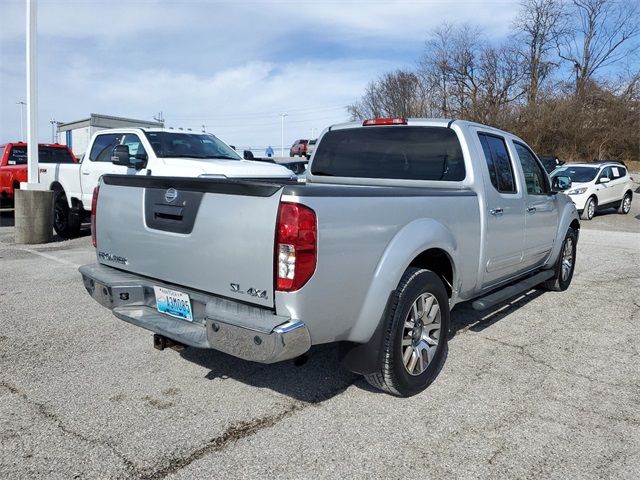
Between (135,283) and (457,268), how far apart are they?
2331 millimetres

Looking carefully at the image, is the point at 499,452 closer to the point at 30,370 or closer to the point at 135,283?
the point at 135,283

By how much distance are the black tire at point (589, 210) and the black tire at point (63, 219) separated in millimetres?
13833

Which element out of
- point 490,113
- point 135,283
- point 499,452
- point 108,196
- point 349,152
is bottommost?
point 499,452

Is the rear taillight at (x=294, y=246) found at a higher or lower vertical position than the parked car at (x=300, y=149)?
A: lower

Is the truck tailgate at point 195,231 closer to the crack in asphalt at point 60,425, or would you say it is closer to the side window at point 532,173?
the crack in asphalt at point 60,425

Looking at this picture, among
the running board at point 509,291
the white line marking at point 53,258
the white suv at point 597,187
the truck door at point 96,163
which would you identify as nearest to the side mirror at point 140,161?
the truck door at point 96,163

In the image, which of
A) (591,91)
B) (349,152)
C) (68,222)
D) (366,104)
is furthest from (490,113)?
(349,152)

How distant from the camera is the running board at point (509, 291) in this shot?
172 inches

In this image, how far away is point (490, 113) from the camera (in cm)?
3841

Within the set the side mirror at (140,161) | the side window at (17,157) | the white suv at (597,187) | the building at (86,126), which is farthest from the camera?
the building at (86,126)

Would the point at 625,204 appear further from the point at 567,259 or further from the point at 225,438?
the point at 225,438

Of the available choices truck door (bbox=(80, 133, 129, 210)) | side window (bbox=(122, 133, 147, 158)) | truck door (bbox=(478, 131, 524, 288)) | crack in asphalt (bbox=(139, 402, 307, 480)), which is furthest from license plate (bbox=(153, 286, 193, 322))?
truck door (bbox=(80, 133, 129, 210))

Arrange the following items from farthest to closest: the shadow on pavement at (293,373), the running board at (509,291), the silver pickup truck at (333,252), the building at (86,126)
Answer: the building at (86,126)
the running board at (509,291)
the shadow on pavement at (293,373)
the silver pickup truck at (333,252)

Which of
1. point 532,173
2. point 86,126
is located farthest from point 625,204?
point 86,126
